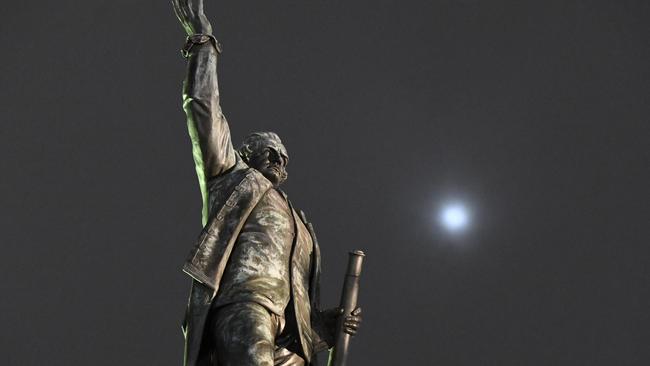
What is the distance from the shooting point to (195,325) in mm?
5090

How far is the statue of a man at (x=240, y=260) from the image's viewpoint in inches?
199

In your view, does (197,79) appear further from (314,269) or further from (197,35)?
(314,269)

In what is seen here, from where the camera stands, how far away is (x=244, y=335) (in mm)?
4930

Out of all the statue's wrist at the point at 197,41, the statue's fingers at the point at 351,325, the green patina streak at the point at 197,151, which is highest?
the statue's wrist at the point at 197,41

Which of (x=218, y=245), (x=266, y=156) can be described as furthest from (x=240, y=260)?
(x=266, y=156)

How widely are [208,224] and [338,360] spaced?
102 cm

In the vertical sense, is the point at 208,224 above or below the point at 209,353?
above

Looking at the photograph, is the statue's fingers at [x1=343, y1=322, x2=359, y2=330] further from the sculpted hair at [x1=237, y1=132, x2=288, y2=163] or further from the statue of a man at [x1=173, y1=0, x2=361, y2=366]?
the sculpted hair at [x1=237, y1=132, x2=288, y2=163]

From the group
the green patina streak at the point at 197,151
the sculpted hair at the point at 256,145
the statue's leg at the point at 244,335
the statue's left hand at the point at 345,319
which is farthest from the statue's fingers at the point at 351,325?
the sculpted hair at the point at 256,145

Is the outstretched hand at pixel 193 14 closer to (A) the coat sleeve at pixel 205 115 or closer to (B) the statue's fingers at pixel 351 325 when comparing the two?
(A) the coat sleeve at pixel 205 115

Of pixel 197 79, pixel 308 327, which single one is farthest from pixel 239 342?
pixel 197 79

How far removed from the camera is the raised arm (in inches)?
217

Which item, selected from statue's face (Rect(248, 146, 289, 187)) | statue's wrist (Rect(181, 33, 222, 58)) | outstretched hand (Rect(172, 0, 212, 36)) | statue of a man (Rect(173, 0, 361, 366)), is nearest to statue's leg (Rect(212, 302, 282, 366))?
statue of a man (Rect(173, 0, 361, 366))

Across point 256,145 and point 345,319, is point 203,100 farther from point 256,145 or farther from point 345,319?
point 345,319
